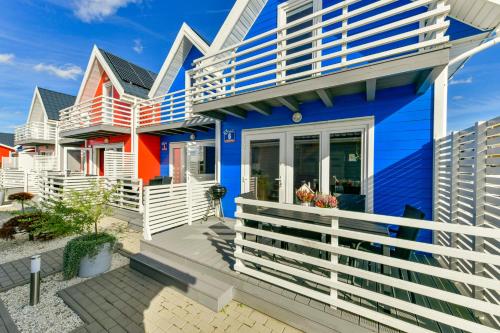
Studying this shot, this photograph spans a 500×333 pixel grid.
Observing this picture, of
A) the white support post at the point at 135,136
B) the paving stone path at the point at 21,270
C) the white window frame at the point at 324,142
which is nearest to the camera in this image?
the paving stone path at the point at 21,270

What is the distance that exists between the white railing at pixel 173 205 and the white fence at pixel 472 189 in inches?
199

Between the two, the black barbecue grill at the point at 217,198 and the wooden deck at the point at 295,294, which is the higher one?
the black barbecue grill at the point at 217,198

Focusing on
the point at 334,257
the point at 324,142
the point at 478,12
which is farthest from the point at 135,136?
the point at 478,12

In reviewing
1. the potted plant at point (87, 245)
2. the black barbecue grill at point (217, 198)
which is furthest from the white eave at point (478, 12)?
the potted plant at point (87, 245)

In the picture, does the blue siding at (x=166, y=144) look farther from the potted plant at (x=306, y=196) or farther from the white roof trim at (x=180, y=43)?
the potted plant at (x=306, y=196)

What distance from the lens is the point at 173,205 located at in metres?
4.87

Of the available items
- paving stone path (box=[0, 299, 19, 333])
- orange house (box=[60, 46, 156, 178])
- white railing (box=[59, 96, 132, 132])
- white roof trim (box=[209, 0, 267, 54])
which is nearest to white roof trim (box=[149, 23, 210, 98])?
white roof trim (box=[209, 0, 267, 54])

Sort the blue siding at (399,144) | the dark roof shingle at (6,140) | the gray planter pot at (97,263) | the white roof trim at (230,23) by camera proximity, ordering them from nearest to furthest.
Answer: the gray planter pot at (97,263) < the blue siding at (399,144) < the white roof trim at (230,23) < the dark roof shingle at (6,140)

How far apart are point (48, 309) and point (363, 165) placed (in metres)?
5.66

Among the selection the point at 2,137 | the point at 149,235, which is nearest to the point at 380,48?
the point at 149,235

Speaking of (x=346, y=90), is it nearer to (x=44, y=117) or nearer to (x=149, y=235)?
(x=149, y=235)

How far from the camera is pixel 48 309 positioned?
8.82ft

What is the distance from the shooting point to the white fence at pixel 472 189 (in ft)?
7.16

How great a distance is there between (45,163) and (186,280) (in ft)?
52.8
